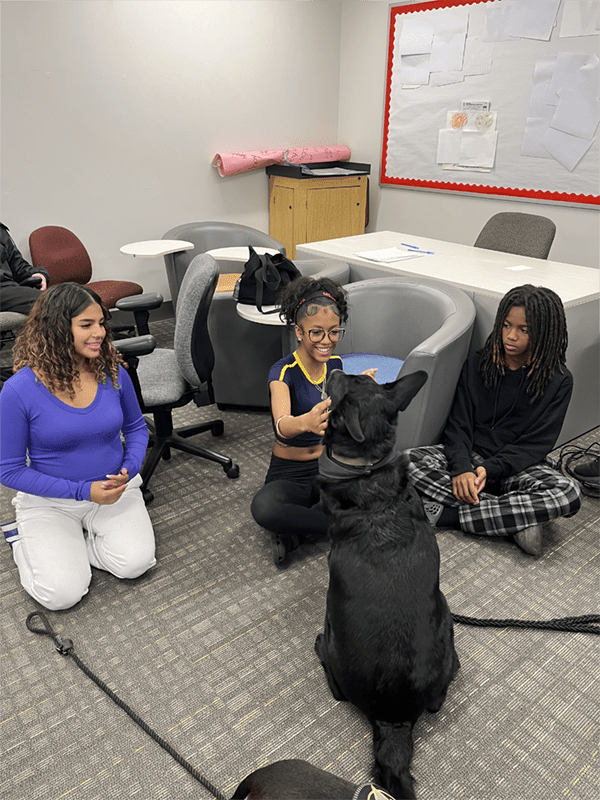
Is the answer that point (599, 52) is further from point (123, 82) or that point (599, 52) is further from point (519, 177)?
point (123, 82)

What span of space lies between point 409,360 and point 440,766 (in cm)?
130

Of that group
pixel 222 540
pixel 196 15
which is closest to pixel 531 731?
pixel 222 540

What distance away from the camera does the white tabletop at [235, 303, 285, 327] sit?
2539 mm

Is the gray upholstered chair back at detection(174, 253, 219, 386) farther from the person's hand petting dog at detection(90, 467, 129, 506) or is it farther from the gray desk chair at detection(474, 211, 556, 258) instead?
the gray desk chair at detection(474, 211, 556, 258)

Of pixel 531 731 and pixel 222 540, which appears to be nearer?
pixel 531 731

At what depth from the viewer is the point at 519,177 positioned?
429 centimetres

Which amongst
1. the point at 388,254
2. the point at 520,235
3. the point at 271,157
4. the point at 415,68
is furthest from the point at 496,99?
the point at 388,254

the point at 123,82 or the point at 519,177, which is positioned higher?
the point at 123,82

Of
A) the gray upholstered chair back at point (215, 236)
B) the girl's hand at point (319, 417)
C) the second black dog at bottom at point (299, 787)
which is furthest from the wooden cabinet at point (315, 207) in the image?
the second black dog at bottom at point (299, 787)

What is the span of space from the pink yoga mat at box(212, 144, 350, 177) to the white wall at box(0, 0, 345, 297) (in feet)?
0.36

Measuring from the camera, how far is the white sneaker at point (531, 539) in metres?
2.11

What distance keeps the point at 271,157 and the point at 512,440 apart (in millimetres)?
3574

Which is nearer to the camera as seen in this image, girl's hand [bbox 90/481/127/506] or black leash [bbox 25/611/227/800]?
black leash [bbox 25/611/227/800]

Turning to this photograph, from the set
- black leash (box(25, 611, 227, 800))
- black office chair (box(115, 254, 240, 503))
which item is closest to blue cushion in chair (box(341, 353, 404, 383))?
black office chair (box(115, 254, 240, 503))
